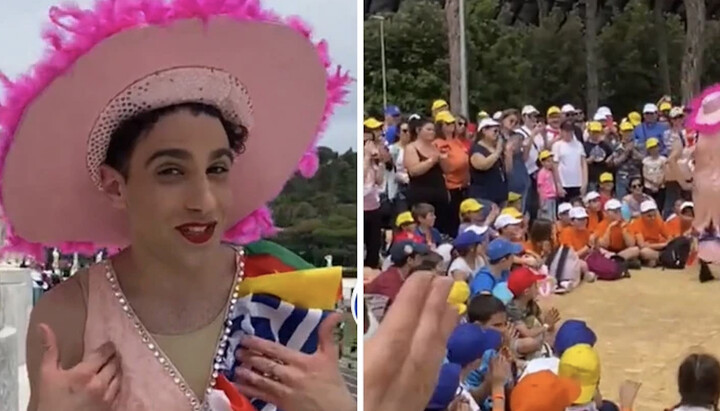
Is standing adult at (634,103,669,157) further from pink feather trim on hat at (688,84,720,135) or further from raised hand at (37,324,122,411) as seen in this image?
raised hand at (37,324,122,411)

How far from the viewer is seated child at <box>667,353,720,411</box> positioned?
1768mm

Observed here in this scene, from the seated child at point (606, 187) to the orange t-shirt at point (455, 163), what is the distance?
24cm

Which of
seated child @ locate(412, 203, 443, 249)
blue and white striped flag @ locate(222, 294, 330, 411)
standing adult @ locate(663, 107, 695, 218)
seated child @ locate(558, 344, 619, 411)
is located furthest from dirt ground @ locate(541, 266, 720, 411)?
blue and white striped flag @ locate(222, 294, 330, 411)

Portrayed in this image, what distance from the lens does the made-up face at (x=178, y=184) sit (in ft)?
5.16

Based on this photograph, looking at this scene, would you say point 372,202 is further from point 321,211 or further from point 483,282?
point 483,282

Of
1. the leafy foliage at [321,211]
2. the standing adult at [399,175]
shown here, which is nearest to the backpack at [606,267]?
the standing adult at [399,175]

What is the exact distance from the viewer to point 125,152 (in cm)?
158

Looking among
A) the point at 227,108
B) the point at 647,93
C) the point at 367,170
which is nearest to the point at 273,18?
the point at 227,108

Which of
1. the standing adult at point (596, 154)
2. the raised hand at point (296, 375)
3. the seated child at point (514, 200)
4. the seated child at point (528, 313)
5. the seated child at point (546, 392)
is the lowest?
the seated child at point (546, 392)

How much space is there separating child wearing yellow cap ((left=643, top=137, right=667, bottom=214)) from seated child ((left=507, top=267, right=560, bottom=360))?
9.7 inches

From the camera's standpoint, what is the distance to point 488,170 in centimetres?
182

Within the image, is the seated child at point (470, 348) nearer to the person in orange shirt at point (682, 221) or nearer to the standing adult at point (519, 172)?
the standing adult at point (519, 172)

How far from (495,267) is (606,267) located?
0.20 metres

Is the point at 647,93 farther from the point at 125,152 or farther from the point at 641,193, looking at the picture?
the point at 125,152
